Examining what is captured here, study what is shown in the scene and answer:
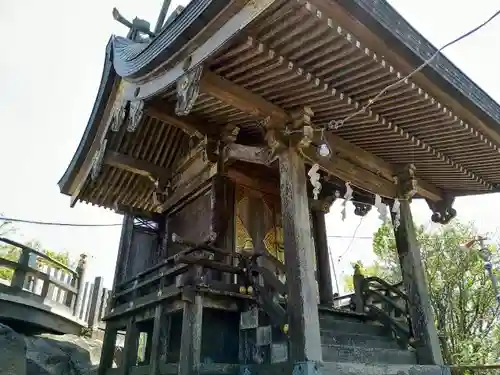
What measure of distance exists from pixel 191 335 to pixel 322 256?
13.0ft

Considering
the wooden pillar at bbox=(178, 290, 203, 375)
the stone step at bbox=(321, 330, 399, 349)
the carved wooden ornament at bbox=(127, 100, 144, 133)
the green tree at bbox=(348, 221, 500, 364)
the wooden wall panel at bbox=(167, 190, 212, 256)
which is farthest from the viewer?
the green tree at bbox=(348, 221, 500, 364)

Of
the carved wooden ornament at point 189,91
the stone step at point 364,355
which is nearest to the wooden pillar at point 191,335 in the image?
the stone step at point 364,355

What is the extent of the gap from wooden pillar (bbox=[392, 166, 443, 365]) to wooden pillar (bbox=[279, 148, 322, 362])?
269cm

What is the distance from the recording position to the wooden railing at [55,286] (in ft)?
36.3

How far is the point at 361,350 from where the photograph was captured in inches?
218

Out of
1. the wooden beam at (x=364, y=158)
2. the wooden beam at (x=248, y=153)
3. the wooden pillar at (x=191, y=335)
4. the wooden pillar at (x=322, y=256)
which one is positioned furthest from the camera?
the wooden pillar at (x=322, y=256)

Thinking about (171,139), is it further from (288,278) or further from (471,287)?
(471,287)

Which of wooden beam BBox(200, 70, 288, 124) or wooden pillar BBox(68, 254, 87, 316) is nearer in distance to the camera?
wooden beam BBox(200, 70, 288, 124)

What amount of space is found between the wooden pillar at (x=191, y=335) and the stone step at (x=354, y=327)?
1997 mm

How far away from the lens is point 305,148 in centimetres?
586

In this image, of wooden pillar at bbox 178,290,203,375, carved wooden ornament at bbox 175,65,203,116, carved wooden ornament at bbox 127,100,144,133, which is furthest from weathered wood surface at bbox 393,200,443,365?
carved wooden ornament at bbox 127,100,144,133

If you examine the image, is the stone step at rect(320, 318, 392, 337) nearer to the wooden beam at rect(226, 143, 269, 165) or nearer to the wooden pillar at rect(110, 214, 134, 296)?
the wooden beam at rect(226, 143, 269, 165)

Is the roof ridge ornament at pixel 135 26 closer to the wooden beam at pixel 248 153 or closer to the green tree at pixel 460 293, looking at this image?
the wooden beam at pixel 248 153

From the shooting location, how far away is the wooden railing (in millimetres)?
11062
